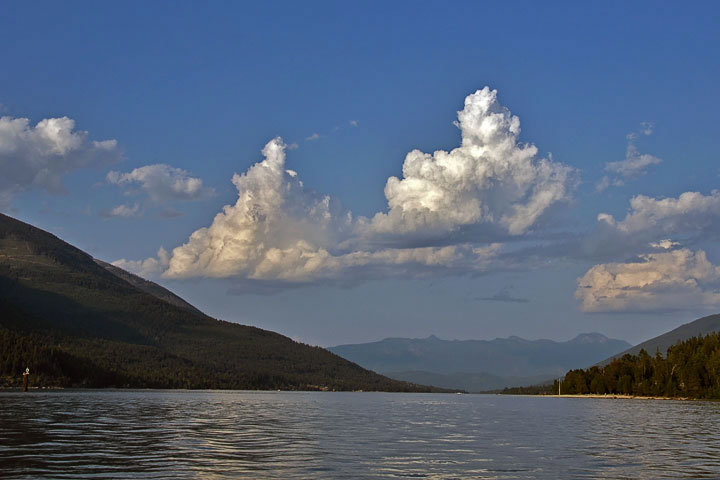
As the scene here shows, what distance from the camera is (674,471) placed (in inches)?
2165

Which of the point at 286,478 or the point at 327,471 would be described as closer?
the point at 286,478

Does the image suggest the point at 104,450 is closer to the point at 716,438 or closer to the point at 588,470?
the point at 588,470

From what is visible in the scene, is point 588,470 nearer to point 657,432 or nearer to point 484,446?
point 484,446

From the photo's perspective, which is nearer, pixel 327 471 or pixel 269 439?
pixel 327 471

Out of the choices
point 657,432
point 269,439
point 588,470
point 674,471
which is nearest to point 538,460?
point 588,470

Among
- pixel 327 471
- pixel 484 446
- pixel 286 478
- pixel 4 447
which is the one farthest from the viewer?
pixel 484 446

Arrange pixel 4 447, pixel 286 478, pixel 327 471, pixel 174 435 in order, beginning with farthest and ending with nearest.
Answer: pixel 174 435, pixel 4 447, pixel 327 471, pixel 286 478

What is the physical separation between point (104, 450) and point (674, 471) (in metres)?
44.3

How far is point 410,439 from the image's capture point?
81938 mm

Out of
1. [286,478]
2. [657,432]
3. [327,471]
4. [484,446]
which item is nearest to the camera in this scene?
[286,478]

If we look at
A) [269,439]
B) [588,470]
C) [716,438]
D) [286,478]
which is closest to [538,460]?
[588,470]

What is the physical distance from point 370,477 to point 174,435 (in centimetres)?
3680

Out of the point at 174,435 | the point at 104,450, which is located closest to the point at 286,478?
the point at 104,450

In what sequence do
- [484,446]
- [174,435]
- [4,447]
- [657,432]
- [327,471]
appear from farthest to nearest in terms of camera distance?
[657,432]
[174,435]
[484,446]
[4,447]
[327,471]
